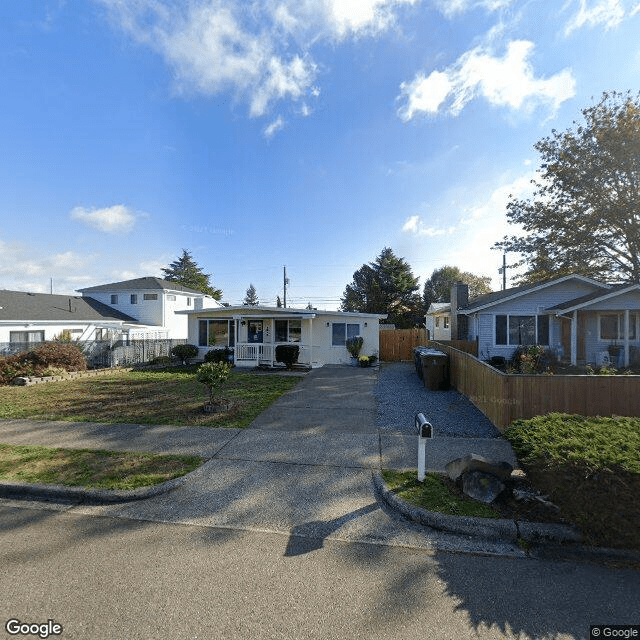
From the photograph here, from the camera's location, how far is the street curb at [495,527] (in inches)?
133

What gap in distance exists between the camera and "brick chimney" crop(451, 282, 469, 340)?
19.7 metres

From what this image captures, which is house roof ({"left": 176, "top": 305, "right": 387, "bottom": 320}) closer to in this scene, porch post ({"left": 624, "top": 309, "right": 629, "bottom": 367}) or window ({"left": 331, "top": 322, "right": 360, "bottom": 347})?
window ({"left": 331, "top": 322, "right": 360, "bottom": 347})

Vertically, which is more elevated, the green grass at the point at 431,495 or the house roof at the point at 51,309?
the house roof at the point at 51,309

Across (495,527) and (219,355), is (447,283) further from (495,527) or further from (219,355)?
(495,527)

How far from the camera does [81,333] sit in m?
22.7

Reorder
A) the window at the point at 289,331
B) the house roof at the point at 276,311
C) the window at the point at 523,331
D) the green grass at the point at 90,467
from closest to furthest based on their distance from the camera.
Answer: the green grass at the point at 90,467
the window at the point at 523,331
the house roof at the point at 276,311
the window at the point at 289,331

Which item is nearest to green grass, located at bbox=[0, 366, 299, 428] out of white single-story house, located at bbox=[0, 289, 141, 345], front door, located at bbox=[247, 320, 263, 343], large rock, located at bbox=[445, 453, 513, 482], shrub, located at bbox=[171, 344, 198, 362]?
shrub, located at bbox=[171, 344, 198, 362]

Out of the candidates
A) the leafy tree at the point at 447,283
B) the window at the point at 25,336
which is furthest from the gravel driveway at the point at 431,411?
the leafy tree at the point at 447,283

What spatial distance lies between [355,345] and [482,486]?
14.3 m

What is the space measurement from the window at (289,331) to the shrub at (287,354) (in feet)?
3.26

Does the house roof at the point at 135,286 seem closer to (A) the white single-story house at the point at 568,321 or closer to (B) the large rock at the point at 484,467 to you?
(A) the white single-story house at the point at 568,321

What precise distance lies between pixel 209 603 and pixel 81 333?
25.3m

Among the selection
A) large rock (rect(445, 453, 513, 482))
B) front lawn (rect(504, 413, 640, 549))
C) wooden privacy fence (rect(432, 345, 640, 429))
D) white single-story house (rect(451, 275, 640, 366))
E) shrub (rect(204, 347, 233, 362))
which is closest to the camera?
front lawn (rect(504, 413, 640, 549))

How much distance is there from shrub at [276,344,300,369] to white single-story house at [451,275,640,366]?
29.5 feet
